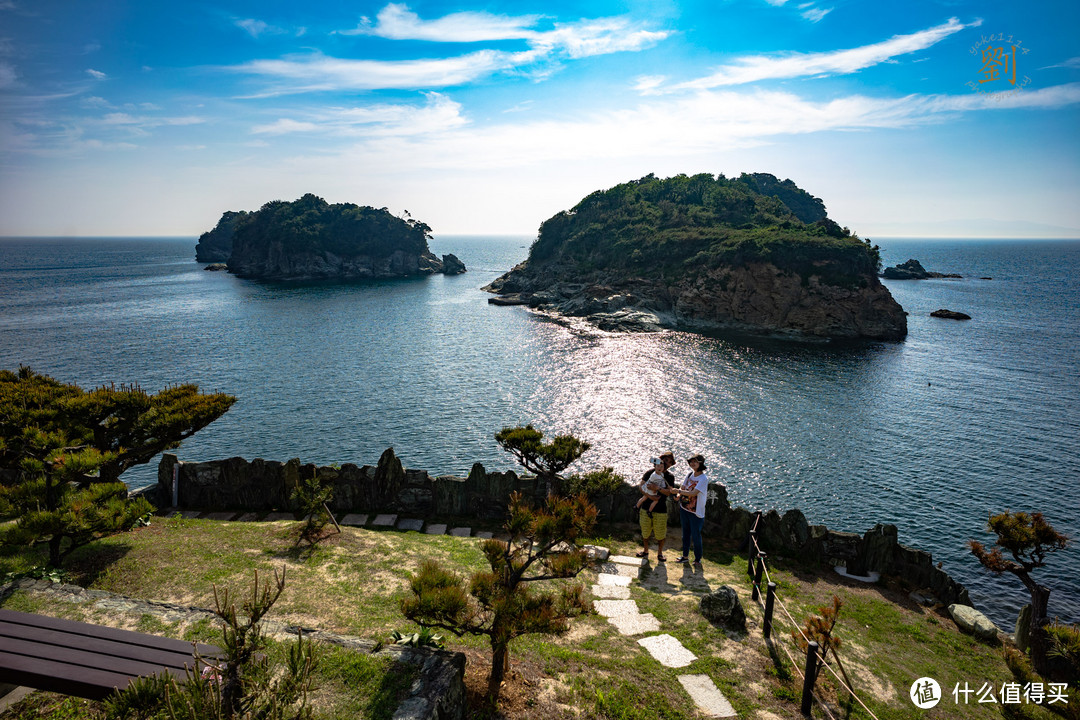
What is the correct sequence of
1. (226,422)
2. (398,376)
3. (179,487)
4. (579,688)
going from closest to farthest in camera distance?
(579,688) → (179,487) → (226,422) → (398,376)

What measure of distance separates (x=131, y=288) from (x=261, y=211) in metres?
40.5

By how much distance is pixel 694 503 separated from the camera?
13.6m

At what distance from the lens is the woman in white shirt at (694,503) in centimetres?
1332

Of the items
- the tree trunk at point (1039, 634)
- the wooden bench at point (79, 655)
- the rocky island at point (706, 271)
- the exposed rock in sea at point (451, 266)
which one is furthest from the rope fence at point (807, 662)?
the exposed rock in sea at point (451, 266)

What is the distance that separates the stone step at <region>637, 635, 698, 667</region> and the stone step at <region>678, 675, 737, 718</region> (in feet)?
1.34

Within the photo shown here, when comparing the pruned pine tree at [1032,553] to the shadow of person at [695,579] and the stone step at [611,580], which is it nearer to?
the shadow of person at [695,579]

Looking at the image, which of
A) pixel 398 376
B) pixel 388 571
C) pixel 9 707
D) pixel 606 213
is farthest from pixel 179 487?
pixel 606 213

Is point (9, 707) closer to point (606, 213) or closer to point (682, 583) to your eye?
point (682, 583)

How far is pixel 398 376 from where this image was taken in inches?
1887

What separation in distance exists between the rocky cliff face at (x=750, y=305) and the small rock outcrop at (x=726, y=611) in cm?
6037

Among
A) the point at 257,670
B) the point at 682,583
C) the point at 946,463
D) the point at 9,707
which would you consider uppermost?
the point at 257,670

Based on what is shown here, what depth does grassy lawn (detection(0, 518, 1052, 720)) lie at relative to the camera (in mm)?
8289
